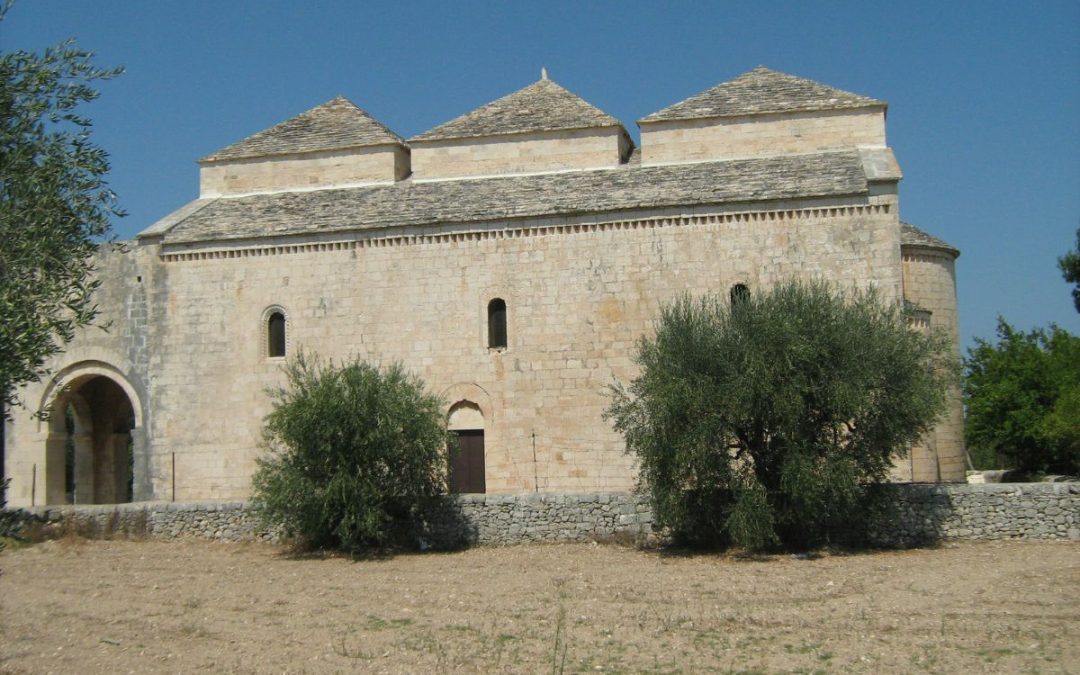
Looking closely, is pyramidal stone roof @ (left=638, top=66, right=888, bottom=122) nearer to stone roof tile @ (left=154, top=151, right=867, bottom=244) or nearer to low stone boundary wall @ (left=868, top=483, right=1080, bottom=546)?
stone roof tile @ (left=154, top=151, right=867, bottom=244)

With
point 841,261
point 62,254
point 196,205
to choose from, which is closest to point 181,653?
point 62,254

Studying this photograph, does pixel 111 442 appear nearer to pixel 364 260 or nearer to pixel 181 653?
pixel 364 260

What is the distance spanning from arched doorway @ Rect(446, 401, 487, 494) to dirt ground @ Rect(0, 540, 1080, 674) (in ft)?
12.9

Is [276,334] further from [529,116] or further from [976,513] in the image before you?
[976,513]

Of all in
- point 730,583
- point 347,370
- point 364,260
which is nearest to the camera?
point 730,583

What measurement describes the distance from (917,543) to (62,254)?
1397 centimetres

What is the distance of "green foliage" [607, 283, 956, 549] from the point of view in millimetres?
16828

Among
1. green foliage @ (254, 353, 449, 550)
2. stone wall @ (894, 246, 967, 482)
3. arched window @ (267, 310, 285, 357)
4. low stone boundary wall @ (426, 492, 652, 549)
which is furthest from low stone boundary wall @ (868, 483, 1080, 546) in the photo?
arched window @ (267, 310, 285, 357)

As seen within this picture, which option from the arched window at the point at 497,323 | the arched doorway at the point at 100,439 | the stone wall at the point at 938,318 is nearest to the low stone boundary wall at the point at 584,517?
the stone wall at the point at 938,318

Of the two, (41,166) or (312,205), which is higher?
(312,205)

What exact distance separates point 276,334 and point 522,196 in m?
6.16

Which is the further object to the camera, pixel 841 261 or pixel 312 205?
pixel 312 205

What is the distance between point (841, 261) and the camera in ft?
67.4

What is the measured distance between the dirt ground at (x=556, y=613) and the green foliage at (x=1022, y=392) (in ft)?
27.0
